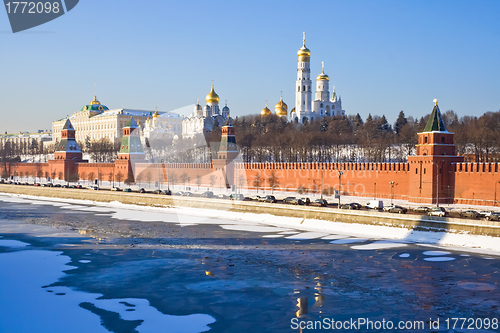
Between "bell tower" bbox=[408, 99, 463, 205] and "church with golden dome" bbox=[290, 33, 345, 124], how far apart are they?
39497mm

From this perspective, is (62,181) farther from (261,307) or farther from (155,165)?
(261,307)

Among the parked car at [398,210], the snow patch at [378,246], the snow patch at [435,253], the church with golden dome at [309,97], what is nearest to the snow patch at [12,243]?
the snow patch at [378,246]

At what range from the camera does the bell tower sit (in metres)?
25.5

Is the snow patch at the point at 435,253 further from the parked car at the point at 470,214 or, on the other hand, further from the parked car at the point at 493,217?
the parked car at the point at 470,214

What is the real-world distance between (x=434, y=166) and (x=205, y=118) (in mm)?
53125

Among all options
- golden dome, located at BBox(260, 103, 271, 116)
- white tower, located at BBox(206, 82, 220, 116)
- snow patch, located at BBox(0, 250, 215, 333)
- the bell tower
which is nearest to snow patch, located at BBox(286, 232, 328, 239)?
the bell tower

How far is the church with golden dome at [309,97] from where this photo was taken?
66.9 metres

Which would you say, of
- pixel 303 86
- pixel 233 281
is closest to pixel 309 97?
pixel 303 86

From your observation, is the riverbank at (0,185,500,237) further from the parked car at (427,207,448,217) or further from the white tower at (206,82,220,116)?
the white tower at (206,82,220,116)

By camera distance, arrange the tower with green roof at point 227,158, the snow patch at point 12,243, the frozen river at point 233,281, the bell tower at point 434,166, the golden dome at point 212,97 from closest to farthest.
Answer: the frozen river at point 233,281
the snow patch at point 12,243
the bell tower at point 434,166
the tower with green roof at point 227,158
the golden dome at point 212,97

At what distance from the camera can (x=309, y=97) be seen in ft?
227

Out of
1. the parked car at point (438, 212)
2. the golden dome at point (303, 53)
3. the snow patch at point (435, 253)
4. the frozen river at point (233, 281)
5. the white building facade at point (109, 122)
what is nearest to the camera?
the frozen river at point (233, 281)

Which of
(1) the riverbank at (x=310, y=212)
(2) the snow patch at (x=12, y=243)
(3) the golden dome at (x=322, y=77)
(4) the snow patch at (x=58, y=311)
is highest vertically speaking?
(3) the golden dome at (x=322, y=77)

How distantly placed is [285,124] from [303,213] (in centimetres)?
4450
